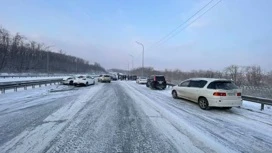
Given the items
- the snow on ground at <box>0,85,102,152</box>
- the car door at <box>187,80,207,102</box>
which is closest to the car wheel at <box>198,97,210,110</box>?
the car door at <box>187,80,207,102</box>

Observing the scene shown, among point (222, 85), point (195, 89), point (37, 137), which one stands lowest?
point (37, 137)

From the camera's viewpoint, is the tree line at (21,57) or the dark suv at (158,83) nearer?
the dark suv at (158,83)

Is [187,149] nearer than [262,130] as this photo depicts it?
Yes

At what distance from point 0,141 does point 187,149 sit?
4780mm

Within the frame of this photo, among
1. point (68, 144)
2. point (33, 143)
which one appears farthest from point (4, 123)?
point (68, 144)

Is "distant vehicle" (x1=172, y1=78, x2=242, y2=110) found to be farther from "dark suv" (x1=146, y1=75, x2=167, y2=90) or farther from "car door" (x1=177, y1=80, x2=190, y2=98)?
"dark suv" (x1=146, y1=75, x2=167, y2=90)

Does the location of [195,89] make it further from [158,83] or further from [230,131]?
[158,83]

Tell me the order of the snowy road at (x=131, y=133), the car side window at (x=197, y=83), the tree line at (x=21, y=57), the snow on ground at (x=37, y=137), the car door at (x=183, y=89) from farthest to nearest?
the tree line at (x=21, y=57), the car door at (x=183, y=89), the car side window at (x=197, y=83), the snowy road at (x=131, y=133), the snow on ground at (x=37, y=137)

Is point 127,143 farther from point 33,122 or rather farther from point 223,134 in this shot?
point 33,122

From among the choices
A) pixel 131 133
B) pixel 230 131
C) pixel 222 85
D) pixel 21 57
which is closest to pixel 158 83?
pixel 222 85

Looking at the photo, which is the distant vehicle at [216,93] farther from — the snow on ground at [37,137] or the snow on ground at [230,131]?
the snow on ground at [37,137]

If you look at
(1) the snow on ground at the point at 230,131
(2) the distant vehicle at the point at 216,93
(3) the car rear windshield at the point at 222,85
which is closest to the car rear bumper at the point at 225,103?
(2) the distant vehicle at the point at 216,93

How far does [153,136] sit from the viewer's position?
21.4 feet

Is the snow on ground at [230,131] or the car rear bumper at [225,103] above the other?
the car rear bumper at [225,103]
